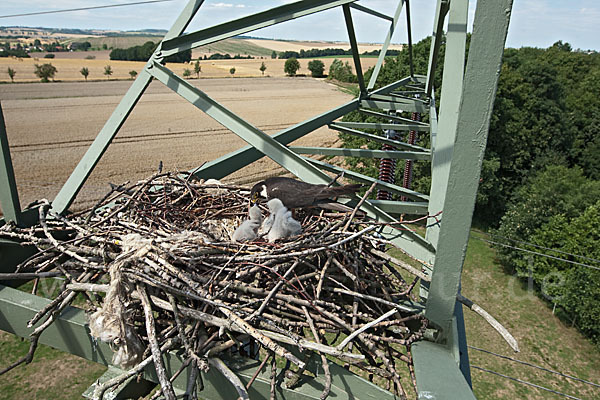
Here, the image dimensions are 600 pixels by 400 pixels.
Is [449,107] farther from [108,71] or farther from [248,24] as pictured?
[108,71]

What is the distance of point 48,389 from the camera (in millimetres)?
11047

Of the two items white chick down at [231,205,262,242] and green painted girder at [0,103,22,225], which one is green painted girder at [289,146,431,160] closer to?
white chick down at [231,205,262,242]

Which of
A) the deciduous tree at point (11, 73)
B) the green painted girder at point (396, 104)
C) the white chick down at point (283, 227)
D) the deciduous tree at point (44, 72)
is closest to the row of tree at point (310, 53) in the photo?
the deciduous tree at point (44, 72)

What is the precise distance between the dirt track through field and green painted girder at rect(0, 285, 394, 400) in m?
17.9

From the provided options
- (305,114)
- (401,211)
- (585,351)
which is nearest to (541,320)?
(585,351)

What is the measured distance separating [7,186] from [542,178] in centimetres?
2406

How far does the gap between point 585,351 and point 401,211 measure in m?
15.2

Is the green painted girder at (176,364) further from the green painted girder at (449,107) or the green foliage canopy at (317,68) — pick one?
the green foliage canopy at (317,68)

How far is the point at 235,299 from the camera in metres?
2.12

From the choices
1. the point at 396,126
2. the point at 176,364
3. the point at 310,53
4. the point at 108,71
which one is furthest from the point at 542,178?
the point at 310,53

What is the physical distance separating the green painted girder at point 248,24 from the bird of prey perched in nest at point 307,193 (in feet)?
3.67

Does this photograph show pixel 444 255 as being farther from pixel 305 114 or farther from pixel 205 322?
pixel 305 114

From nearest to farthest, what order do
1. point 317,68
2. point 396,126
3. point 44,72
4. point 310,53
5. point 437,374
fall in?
1. point 437,374
2. point 396,126
3. point 44,72
4. point 317,68
5. point 310,53

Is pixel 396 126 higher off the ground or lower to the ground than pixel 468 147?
lower
